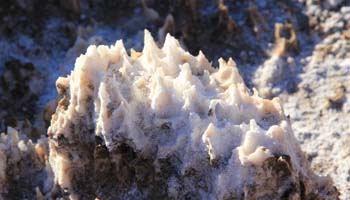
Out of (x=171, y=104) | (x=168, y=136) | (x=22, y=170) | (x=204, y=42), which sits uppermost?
(x=204, y=42)

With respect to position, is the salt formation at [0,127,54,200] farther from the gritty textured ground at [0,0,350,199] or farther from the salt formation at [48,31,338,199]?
the gritty textured ground at [0,0,350,199]

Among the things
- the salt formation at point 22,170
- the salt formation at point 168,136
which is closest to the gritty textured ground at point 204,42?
the salt formation at point 22,170

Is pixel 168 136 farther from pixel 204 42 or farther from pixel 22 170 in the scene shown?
pixel 204 42

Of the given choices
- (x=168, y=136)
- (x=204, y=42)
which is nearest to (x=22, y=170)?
(x=168, y=136)

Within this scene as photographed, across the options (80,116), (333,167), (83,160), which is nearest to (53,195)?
(83,160)

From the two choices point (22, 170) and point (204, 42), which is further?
point (204, 42)

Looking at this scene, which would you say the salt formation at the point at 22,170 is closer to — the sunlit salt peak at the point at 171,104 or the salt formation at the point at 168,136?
the salt formation at the point at 168,136

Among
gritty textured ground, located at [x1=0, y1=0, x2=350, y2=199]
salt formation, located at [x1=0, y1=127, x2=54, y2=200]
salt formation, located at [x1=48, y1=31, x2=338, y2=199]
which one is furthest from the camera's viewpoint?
gritty textured ground, located at [x1=0, y1=0, x2=350, y2=199]

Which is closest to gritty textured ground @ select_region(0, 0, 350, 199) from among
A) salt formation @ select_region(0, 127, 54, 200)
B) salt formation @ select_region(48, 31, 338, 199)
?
salt formation @ select_region(0, 127, 54, 200)
